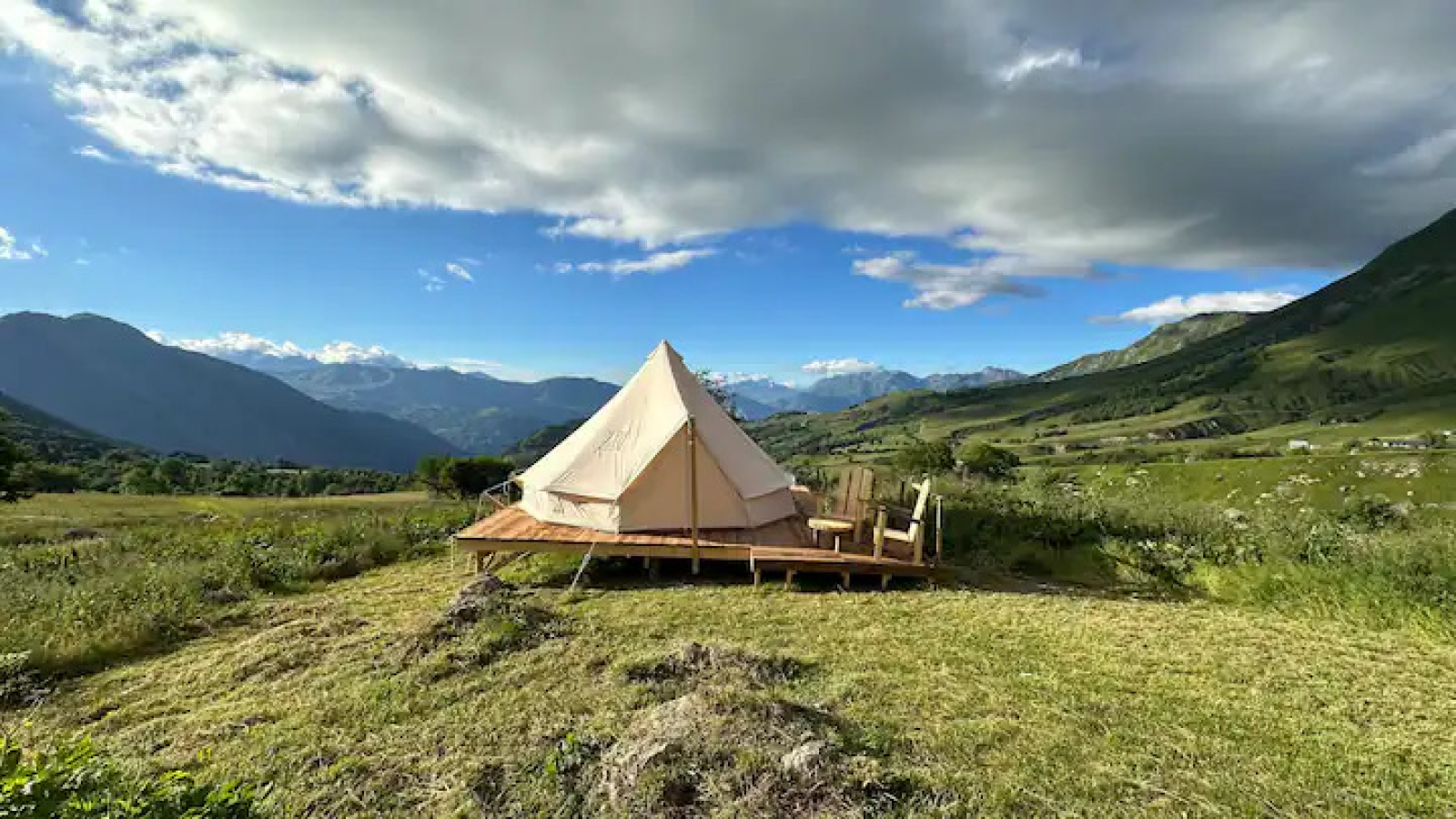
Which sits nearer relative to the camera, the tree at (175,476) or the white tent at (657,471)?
the white tent at (657,471)

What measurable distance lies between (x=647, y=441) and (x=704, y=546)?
2396 mm

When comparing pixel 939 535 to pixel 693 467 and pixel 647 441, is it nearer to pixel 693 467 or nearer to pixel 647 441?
pixel 693 467

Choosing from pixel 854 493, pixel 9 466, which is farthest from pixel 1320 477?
pixel 9 466

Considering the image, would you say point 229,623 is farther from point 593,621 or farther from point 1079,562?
point 1079,562

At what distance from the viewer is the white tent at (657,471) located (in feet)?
35.9

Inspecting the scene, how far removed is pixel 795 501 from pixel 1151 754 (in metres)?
8.99

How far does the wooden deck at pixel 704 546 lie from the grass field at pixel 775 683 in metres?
0.48

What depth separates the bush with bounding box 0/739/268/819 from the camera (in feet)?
7.52

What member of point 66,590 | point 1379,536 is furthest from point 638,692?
point 1379,536

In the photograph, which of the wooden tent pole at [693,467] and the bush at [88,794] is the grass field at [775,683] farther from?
the bush at [88,794]

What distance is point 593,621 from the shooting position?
7.84m

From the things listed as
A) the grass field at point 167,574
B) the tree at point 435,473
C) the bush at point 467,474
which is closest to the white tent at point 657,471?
the grass field at point 167,574

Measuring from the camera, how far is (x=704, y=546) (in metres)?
10.2

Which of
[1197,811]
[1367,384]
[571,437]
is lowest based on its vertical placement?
[1197,811]
